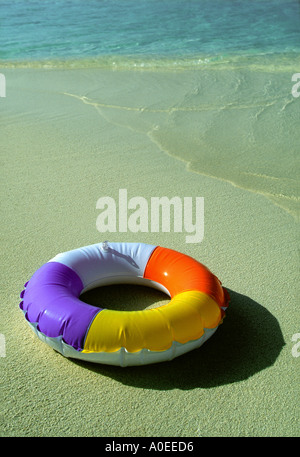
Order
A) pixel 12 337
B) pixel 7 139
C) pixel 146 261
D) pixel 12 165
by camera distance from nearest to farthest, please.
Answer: pixel 12 337 < pixel 146 261 < pixel 12 165 < pixel 7 139

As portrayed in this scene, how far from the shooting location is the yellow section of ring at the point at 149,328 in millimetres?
2729

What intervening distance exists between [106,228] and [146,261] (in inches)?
38.5

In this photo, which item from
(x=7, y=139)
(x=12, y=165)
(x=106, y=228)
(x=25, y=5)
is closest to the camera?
(x=106, y=228)

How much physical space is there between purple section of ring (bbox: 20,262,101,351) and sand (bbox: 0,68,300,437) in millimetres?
243

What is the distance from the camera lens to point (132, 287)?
3559 mm

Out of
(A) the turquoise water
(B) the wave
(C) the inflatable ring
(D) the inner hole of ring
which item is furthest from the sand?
(A) the turquoise water

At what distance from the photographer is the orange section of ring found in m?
3.12

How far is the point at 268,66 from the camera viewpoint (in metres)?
9.28

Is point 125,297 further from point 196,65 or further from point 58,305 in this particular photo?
point 196,65

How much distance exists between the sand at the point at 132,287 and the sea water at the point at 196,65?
197 millimetres
